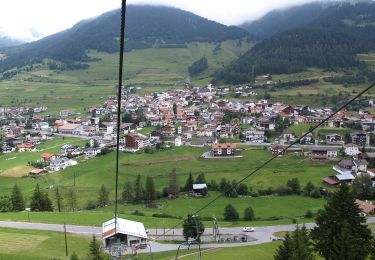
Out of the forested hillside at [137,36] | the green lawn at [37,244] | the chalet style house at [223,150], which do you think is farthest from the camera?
the forested hillside at [137,36]

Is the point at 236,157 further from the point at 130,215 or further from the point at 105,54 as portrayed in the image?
the point at 105,54

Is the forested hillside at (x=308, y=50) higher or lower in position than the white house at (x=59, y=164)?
higher

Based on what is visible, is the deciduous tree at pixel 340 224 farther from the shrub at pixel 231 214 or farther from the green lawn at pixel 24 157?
the green lawn at pixel 24 157

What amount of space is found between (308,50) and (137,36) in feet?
257

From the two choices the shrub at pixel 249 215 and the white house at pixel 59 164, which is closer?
the shrub at pixel 249 215

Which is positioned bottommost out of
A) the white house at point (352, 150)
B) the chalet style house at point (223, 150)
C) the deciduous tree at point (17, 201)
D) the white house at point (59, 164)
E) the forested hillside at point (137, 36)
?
the deciduous tree at point (17, 201)

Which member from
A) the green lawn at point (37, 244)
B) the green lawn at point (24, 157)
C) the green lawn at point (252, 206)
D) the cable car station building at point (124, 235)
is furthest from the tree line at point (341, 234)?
the green lawn at point (24, 157)

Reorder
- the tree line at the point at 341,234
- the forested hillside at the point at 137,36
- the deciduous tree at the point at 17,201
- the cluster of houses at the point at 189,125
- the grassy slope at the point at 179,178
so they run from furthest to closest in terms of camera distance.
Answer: the forested hillside at the point at 137,36 → the cluster of houses at the point at 189,125 → the deciduous tree at the point at 17,201 → the grassy slope at the point at 179,178 → the tree line at the point at 341,234

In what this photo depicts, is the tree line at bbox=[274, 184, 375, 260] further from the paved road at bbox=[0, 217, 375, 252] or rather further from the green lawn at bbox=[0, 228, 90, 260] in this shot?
the green lawn at bbox=[0, 228, 90, 260]

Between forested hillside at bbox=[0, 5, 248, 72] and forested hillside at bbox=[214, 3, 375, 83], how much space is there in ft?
150

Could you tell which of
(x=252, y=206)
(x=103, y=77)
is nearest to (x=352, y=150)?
(x=252, y=206)

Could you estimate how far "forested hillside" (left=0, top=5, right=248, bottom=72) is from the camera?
140875 mm

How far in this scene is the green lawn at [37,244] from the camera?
68.5 ft

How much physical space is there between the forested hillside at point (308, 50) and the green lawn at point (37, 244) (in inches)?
2858
